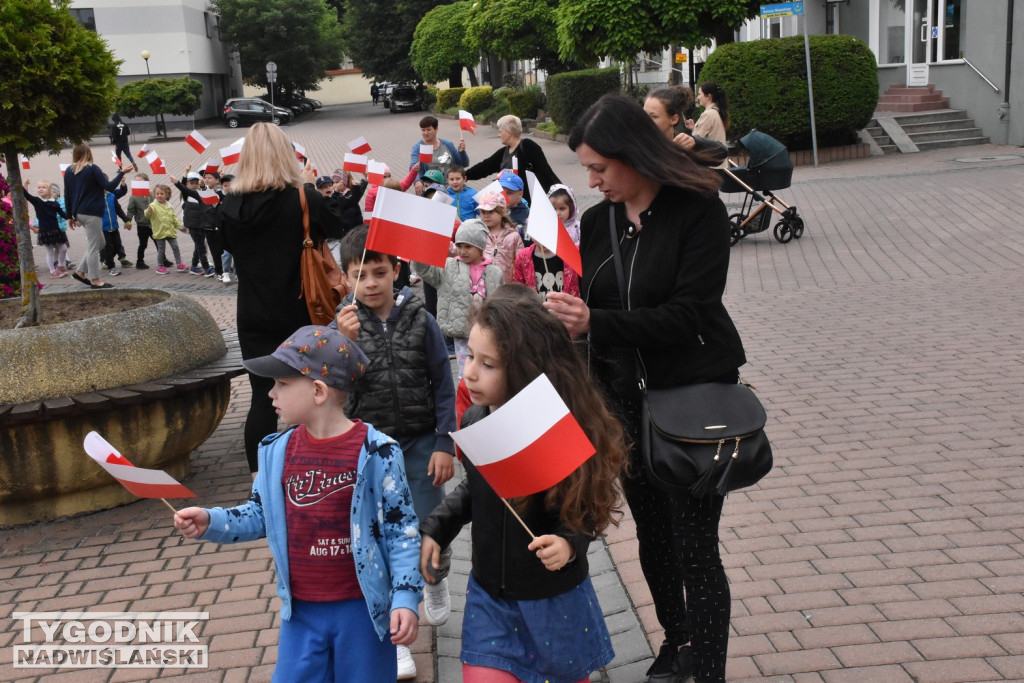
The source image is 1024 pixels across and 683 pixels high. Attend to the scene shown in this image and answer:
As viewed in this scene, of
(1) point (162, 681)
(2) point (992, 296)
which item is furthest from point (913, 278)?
(1) point (162, 681)

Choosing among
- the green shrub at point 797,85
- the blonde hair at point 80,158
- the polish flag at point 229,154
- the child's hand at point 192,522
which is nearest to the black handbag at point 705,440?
the child's hand at point 192,522

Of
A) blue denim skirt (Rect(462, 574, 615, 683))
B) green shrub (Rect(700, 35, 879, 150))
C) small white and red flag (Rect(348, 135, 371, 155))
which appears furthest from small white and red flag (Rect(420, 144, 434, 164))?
green shrub (Rect(700, 35, 879, 150))

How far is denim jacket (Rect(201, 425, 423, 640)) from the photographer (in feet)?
9.68

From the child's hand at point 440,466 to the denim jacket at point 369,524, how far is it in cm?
77

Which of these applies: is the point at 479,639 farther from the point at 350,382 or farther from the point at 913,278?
the point at 913,278

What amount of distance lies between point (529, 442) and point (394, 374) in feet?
5.06

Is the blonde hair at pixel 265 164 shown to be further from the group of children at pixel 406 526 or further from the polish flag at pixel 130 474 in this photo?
the polish flag at pixel 130 474

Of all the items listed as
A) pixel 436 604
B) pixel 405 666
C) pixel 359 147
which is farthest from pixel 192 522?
pixel 359 147

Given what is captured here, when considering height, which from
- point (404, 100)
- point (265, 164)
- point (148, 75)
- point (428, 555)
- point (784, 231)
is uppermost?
point (148, 75)

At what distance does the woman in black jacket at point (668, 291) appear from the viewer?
3.07 meters

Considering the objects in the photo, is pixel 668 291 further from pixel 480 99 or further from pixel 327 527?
A: pixel 480 99

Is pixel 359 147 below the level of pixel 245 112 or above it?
below

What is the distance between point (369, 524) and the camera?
3002mm

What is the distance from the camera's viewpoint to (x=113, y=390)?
5488mm
